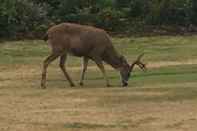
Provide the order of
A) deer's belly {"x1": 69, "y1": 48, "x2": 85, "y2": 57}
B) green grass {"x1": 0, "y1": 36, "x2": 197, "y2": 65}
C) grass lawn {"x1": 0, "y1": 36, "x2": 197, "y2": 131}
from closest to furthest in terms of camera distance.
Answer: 1. grass lawn {"x1": 0, "y1": 36, "x2": 197, "y2": 131}
2. deer's belly {"x1": 69, "y1": 48, "x2": 85, "y2": 57}
3. green grass {"x1": 0, "y1": 36, "x2": 197, "y2": 65}

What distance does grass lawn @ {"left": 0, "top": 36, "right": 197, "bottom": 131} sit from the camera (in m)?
15.4

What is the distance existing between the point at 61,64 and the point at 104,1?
23.3 metres

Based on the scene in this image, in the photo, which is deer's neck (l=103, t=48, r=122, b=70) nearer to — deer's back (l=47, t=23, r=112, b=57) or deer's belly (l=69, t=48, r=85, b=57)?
deer's back (l=47, t=23, r=112, b=57)

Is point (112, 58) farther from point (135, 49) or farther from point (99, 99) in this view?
point (135, 49)

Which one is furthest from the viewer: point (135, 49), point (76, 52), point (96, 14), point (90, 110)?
point (96, 14)

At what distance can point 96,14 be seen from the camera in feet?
147

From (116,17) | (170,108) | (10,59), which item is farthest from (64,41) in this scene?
(116,17)

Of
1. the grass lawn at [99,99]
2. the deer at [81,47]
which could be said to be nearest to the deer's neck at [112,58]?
the deer at [81,47]

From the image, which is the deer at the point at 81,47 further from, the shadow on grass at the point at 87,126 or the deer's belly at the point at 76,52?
the shadow on grass at the point at 87,126

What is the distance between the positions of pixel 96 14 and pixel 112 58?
2123 centimetres

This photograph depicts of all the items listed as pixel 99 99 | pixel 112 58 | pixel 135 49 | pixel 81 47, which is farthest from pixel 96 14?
pixel 99 99

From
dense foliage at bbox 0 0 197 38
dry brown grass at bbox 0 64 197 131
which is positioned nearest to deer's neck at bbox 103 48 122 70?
dry brown grass at bbox 0 64 197 131

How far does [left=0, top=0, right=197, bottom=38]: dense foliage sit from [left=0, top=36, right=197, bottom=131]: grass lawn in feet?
29.8

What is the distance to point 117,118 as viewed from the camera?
16.0m
